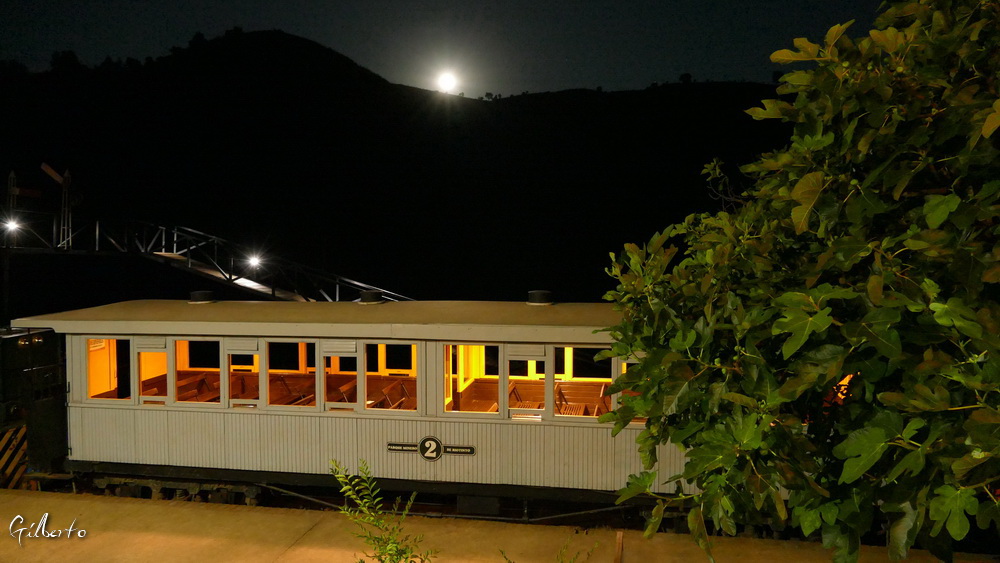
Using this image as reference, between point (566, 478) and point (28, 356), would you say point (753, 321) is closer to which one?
point (566, 478)

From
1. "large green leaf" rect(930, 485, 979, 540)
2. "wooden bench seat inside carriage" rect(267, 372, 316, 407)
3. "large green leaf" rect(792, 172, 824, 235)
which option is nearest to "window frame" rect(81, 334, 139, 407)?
"wooden bench seat inside carriage" rect(267, 372, 316, 407)

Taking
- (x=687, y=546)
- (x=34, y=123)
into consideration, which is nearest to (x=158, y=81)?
(x=34, y=123)

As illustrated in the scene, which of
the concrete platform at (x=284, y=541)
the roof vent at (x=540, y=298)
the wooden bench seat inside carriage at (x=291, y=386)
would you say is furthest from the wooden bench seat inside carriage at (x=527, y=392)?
the wooden bench seat inside carriage at (x=291, y=386)

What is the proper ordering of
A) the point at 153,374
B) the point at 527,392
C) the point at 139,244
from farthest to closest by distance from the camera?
the point at 139,244 < the point at 153,374 < the point at 527,392

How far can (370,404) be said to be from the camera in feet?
24.4

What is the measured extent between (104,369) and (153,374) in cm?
61

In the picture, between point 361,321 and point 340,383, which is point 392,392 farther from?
point 361,321

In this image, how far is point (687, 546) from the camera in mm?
5523

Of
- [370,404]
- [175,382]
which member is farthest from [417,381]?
[175,382]

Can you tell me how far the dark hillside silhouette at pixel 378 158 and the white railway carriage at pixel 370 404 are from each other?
1649 cm

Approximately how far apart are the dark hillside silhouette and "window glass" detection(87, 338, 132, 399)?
51.9 feet

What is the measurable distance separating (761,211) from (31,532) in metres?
7.25

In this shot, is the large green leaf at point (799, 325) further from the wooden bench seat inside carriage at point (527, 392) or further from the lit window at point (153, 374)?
the lit window at point (153, 374)

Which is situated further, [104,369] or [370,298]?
[370,298]
